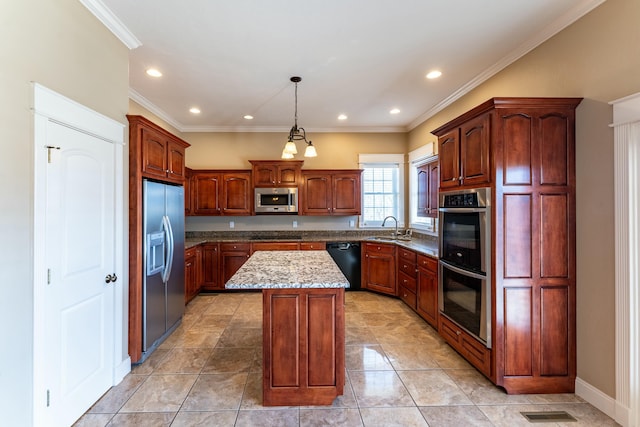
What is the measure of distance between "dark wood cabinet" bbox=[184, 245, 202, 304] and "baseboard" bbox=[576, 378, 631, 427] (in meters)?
4.40

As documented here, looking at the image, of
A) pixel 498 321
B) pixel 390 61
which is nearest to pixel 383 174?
pixel 390 61

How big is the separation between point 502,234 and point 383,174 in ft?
11.1

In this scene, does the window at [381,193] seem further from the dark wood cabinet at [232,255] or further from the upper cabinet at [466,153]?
the upper cabinet at [466,153]

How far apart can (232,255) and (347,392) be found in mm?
3151

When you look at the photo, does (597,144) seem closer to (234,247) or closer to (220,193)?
(234,247)

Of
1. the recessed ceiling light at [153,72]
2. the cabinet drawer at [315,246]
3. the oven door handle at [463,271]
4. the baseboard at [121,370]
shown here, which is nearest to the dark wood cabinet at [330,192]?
the cabinet drawer at [315,246]

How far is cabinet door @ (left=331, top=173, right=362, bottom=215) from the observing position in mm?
5168

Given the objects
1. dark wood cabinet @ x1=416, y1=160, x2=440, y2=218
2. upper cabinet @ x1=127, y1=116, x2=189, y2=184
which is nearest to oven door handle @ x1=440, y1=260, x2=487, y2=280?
Result: dark wood cabinet @ x1=416, y1=160, x2=440, y2=218

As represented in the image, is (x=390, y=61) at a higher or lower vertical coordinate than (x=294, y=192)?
higher

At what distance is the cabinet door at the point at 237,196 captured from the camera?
5.09 meters

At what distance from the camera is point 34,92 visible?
1.62 meters

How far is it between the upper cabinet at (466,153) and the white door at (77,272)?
305 centimetres

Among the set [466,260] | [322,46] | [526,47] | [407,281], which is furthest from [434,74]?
[407,281]

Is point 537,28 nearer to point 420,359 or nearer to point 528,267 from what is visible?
point 528,267
